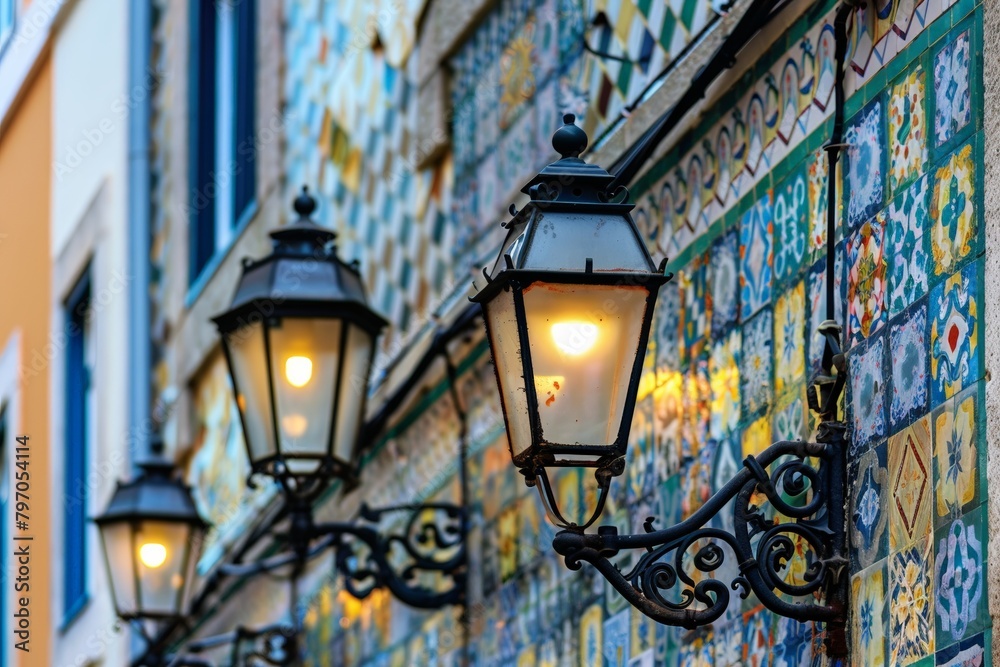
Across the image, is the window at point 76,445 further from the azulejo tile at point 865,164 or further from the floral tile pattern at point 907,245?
the floral tile pattern at point 907,245

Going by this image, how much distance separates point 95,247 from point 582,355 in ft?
29.1

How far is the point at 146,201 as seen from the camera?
39.8 feet

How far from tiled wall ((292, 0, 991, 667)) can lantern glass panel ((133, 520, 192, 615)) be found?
197 cm

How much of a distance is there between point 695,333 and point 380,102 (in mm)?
3324

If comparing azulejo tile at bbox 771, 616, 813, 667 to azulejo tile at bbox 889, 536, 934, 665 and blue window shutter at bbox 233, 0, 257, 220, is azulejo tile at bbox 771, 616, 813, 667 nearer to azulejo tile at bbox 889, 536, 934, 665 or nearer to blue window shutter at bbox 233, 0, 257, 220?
azulejo tile at bbox 889, 536, 934, 665

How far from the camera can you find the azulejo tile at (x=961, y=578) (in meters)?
3.75

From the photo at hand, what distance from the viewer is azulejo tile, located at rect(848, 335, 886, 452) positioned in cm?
427

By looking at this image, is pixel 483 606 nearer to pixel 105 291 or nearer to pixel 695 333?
pixel 695 333

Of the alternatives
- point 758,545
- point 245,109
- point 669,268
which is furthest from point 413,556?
point 245,109

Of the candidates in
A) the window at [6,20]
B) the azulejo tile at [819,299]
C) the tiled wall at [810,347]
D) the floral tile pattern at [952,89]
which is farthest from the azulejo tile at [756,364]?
the window at [6,20]

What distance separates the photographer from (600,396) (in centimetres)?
417

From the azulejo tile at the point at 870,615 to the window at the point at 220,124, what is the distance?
644 centimetres

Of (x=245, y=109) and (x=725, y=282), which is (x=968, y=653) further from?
(x=245, y=109)

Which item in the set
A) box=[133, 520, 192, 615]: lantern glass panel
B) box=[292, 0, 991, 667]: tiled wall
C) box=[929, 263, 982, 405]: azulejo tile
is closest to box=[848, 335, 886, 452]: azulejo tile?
box=[292, 0, 991, 667]: tiled wall
